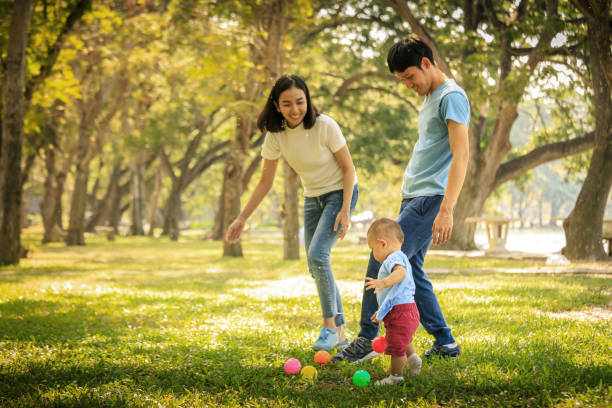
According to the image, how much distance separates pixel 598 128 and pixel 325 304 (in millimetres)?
11670

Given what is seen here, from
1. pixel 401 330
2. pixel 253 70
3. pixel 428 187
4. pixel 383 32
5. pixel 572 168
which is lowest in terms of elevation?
pixel 401 330

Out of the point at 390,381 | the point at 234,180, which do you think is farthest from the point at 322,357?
the point at 234,180

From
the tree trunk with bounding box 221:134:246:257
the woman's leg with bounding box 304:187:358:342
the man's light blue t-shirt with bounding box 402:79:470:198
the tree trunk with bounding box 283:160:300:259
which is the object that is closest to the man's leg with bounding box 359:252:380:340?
the woman's leg with bounding box 304:187:358:342

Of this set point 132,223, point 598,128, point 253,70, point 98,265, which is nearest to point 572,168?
point 598,128

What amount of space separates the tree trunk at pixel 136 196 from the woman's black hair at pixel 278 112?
29910 mm

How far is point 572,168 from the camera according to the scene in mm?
22078

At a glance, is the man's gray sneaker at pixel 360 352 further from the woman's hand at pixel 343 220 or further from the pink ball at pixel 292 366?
the woman's hand at pixel 343 220

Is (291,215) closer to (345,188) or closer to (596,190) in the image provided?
(596,190)

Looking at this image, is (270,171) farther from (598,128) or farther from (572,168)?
(572,168)

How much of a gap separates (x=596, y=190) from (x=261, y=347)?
11.6m

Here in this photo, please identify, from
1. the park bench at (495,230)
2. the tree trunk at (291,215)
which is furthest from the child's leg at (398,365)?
the park bench at (495,230)

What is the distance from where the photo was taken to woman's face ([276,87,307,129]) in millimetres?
4664

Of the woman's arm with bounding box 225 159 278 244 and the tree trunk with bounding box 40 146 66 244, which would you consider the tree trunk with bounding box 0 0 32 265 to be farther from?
the tree trunk with bounding box 40 146 66 244

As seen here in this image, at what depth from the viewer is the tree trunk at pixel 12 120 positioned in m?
13.0
